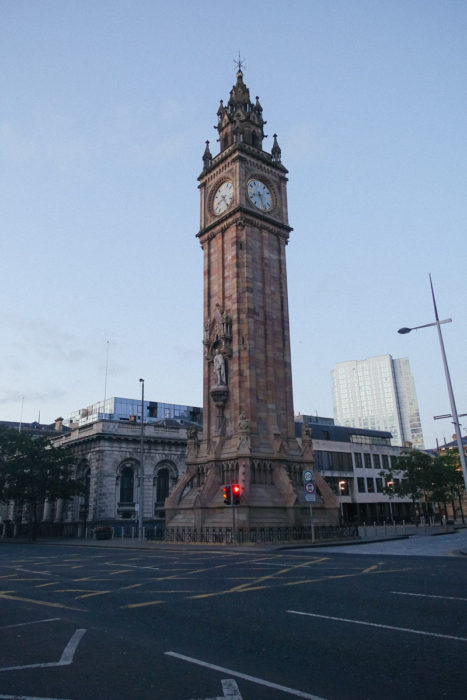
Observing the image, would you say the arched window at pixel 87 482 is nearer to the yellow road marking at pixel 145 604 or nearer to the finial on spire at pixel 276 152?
the finial on spire at pixel 276 152

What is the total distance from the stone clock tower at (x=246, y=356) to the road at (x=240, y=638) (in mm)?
22630

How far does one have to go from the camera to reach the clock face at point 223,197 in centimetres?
4688

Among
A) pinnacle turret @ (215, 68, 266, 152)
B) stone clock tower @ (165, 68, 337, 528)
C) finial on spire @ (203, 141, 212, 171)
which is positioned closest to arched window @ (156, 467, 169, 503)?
stone clock tower @ (165, 68, 337, 528)

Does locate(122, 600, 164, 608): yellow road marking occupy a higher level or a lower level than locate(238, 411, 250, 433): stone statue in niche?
lower

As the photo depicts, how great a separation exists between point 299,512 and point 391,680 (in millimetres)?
31844

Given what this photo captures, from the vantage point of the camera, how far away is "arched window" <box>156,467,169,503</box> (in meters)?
60.7

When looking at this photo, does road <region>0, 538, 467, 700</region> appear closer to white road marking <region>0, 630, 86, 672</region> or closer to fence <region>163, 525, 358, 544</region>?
white road marking <region>0, 630, 86, 672</region>

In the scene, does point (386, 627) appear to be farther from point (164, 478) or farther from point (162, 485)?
point (164, 478)

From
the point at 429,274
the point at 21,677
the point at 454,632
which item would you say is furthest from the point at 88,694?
the point at 429,274

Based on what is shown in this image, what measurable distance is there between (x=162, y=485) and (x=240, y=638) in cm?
5629

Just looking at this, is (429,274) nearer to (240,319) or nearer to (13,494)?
(240,319)

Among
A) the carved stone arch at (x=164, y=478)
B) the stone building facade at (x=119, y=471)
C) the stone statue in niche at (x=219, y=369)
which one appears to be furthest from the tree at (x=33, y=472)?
the stone statue in niche at (x=219, y=369)

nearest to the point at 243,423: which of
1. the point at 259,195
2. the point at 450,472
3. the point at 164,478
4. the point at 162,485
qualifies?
A: the point at 259,195

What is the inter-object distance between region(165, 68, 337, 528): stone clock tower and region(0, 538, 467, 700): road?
891 inches
